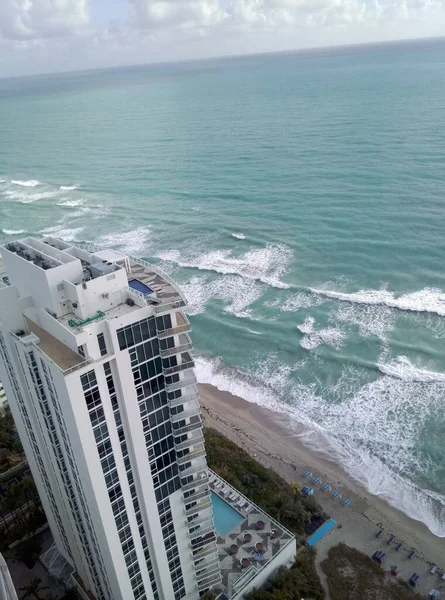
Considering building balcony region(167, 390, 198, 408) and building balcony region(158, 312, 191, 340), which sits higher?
building balcony region(158, 312, 191, 340)

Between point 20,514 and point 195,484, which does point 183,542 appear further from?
point 20,514

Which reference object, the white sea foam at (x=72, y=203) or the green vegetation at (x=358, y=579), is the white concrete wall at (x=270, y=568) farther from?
the white sea foam at (x=72, y=203)

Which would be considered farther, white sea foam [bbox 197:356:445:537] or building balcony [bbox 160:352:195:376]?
white sea foam [bbox 197:356:445:537]

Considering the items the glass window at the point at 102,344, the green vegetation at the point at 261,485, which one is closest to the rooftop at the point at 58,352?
the glass window at the point at 102,344

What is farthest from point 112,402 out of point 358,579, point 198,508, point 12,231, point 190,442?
point 12,231

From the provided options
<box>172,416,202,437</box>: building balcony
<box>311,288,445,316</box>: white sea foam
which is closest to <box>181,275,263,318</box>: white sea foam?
<box>311,288,445,316</box>: white sea foam

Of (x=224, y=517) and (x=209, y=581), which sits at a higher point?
(x=209, y=581)

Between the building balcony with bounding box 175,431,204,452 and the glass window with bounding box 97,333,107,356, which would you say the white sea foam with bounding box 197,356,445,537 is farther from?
the glass window with bounding box 97,333,107,356

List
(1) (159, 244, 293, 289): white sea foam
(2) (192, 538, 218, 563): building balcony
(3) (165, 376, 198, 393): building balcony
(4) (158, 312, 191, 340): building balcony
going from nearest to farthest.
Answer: (4) (158, 312, 191, 340): building balcony < (3) (165, 376, 198, 393): building balcony < (2) (192, 538, 218, 563): building balcony < (1) (159, 244, 293, 289): white sea foam
